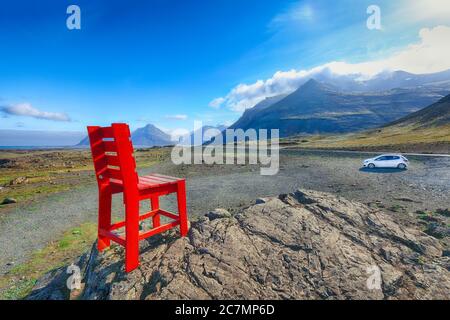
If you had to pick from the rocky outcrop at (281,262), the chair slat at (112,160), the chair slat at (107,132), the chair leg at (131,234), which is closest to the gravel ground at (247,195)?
the rocky outcrop at (281,262)

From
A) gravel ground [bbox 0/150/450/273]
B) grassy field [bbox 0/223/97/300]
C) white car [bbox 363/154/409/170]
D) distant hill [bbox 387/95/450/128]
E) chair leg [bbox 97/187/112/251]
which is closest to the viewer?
chair leg [bbox 97/187/112/251]

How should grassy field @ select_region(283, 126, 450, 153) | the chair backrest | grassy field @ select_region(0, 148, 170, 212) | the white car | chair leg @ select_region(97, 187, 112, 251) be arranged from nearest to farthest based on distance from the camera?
1. the chair backrest
2. chair leg @ select_region(97, 187, 112, 251)
3. grassy field @ select_region(0, 148, 170, 212)
4. the white car
5. grassy field @ select_region(283, 126, 450, 153)

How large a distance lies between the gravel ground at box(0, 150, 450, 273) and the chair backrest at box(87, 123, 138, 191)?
8.50 meters

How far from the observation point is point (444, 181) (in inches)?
754

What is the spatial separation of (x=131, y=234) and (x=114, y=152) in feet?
5.77

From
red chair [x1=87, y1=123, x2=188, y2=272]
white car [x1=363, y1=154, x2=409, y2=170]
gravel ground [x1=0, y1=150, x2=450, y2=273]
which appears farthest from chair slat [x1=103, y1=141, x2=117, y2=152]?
white car [x1=363, y1=154, x2=409, y2=170]

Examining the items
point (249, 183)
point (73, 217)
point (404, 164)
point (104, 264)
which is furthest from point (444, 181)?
point (73, 217)

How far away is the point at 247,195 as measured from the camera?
19375 millimetres

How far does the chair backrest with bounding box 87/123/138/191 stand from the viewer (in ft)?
15.3

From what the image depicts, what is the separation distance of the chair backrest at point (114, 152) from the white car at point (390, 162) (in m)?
30.5

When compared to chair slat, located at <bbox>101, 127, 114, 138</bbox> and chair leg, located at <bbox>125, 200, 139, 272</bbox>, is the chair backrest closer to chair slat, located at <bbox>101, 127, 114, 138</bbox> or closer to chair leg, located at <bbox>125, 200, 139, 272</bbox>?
chair slat, located at <bbox>101, 127, 114, 138</bbox>
